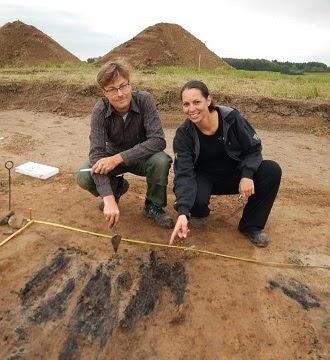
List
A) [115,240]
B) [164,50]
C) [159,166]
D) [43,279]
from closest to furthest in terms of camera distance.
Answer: [43,279] → [115,240] → [159,166] → [164,50]

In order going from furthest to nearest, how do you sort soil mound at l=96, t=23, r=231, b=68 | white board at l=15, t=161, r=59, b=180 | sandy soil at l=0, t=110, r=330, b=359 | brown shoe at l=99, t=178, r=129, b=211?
soil mound at l=96, t=23, r=231, b=68
white board at l=15, t=161, r=59, b=180
brown shoe at l=99, t=178, r=129, b=211
sandy soil at l=0, t=110, r=330, b=359

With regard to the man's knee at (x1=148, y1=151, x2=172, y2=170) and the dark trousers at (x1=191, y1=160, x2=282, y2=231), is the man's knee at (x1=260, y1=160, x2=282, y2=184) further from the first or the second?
the man's knee at (x1=148, y1=151, x2=172, y2=170)

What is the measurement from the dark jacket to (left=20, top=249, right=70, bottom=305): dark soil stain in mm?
978

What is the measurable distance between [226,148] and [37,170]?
2.48m

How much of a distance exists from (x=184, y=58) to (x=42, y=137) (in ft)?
40.2

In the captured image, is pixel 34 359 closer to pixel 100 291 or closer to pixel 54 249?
pixel 100 291

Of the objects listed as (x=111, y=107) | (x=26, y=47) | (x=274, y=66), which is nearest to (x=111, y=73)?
(x=111, y=107)

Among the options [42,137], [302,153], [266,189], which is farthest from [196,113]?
[42,137]

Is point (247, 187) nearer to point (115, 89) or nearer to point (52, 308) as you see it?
point (115, 89)

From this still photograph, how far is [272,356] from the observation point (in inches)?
98.7

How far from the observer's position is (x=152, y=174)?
3.50 m

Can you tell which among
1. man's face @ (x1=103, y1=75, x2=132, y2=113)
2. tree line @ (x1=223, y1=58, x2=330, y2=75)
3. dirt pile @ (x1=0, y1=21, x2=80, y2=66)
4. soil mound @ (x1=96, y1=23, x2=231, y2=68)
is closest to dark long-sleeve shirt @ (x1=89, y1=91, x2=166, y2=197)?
man's face @ (x1=103, y1=75, x2=132, y2=113)

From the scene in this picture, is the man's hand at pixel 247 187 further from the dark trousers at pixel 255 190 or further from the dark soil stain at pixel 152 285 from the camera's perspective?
the dark soil stain at pixel 152 285

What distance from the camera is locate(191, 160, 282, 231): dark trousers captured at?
3434 millimetres
